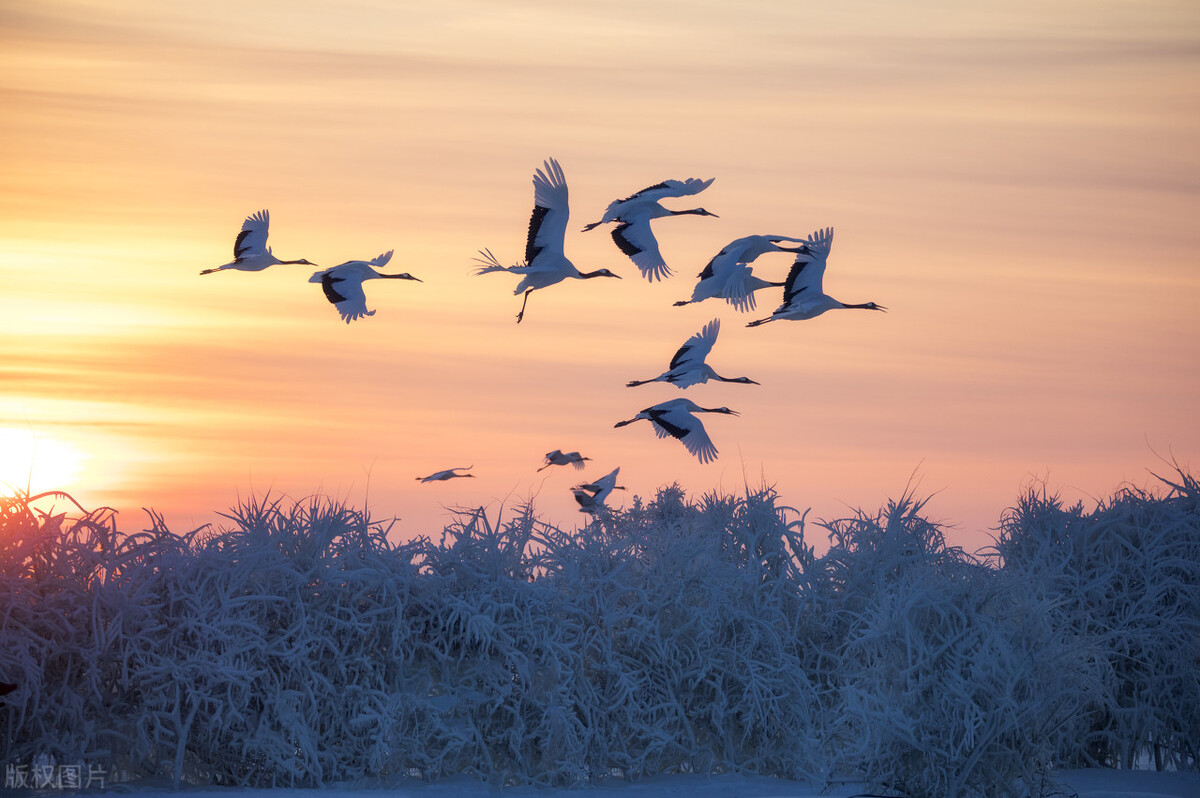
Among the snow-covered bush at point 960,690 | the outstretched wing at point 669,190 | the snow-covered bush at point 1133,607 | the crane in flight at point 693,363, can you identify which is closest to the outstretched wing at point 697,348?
the crane in flight at point 693,363

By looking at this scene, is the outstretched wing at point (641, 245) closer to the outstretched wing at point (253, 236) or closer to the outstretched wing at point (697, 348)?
the outstretched wing at point (697, 348)

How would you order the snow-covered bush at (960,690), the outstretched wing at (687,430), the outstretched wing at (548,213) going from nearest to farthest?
the snow-covered bush at (960,690)
the outstretched wing at (548,213)
the outstretched wing at (687,430)

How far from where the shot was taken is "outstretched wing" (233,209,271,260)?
706 inches

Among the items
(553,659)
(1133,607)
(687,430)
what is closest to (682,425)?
(687,430)

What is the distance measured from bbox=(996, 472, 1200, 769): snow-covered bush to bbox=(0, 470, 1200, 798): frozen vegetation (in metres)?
0.06

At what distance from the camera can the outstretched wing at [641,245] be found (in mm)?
15969

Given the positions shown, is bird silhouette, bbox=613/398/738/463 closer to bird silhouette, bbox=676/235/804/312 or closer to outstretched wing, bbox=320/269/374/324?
bird silhouette, bbox=676/235/804/312

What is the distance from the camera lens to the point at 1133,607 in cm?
1616

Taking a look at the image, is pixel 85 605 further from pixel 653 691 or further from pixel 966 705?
pixel 966 705

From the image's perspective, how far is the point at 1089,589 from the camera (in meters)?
16.2

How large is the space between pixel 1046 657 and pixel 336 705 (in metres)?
7.16

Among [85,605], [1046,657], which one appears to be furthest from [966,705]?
[85,605]

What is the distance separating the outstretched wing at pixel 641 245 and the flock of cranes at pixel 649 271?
1cm

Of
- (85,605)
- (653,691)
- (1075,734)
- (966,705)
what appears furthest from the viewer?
(1075,734)
